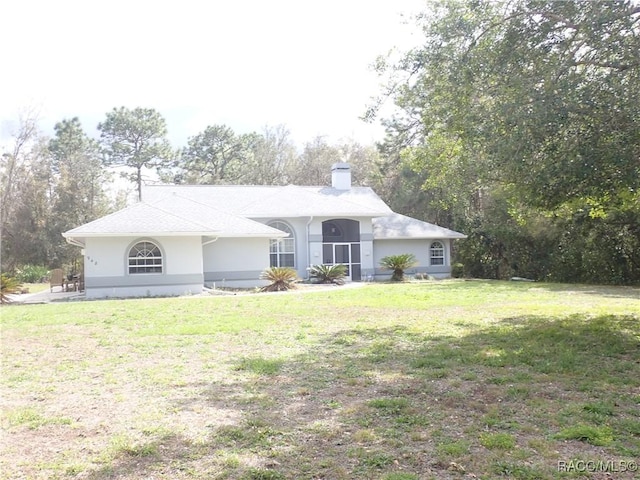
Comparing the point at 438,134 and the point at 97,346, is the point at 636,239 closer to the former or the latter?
the point at 438,134

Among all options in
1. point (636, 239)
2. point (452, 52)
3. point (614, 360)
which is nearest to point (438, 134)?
point (452, 52)

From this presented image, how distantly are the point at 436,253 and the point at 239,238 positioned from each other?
12.1 metres

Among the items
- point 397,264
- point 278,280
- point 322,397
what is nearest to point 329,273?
point 278,280

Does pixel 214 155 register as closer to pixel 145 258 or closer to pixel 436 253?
pixel 436 253

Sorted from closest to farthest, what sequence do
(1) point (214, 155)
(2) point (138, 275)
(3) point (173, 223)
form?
(2) point (138, 275)
(3) point (173, 223)
(1) point (214, 155)

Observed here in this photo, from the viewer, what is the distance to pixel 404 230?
1166 inches

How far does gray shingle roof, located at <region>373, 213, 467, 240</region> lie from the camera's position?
2896cm

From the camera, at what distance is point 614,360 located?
7539mm

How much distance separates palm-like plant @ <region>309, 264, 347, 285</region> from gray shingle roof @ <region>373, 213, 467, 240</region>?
4.58 meters

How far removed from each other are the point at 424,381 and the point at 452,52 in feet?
19.7

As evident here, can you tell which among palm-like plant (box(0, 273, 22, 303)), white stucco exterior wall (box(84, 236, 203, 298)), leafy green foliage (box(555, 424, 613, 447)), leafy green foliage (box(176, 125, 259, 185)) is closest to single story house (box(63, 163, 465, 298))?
white stucco exterior wall (box(84, 236, 203, 298))

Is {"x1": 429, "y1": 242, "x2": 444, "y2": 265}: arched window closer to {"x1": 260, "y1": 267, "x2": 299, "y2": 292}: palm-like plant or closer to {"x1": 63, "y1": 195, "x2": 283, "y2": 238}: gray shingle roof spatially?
{"x1": 63, "y1": 195, "x2": 283, "y2": 238}: gray shingle roof

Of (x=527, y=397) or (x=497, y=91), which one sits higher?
(x=497, y=91)

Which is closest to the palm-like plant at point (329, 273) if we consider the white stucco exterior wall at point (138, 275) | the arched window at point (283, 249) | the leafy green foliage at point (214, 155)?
the arched window at point (283, 249)
